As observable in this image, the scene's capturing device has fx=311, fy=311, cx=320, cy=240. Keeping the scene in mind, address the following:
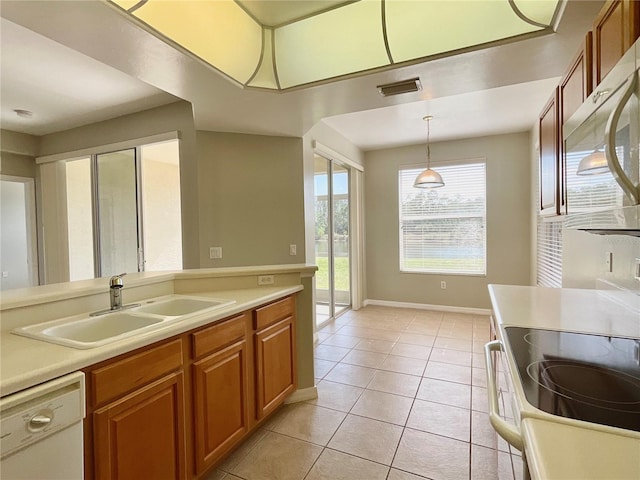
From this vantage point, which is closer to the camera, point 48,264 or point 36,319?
point 36,319

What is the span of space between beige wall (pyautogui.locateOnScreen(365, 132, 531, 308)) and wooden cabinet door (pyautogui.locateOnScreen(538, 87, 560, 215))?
101 inches

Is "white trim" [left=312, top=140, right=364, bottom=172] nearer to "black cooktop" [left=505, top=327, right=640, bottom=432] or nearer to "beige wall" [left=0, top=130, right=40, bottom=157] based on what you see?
"black cooktop" [left=505, top=327, right=640, bottom=432]

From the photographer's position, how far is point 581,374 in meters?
0.96

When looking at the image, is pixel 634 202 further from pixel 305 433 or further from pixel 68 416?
pixel 305 433

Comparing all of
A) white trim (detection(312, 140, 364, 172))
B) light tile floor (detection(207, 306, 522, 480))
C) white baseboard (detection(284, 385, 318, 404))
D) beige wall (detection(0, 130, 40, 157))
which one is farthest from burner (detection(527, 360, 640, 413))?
beige wall (detection(0, 130, 40, 157))

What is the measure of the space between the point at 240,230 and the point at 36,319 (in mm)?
2134

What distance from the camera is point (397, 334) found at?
158 inches

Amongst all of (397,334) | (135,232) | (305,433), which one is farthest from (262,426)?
(135,232)

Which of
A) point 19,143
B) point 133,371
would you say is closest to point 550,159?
point 133,371

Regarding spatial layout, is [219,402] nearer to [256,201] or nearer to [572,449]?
[572,449]

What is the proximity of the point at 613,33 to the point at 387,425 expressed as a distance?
239 cm

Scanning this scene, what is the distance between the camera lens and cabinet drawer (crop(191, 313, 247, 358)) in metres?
1.60

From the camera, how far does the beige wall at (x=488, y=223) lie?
14.9 ft

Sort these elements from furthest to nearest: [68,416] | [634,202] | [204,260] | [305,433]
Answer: [204,260], [305,433], [68,416], [634,202]
